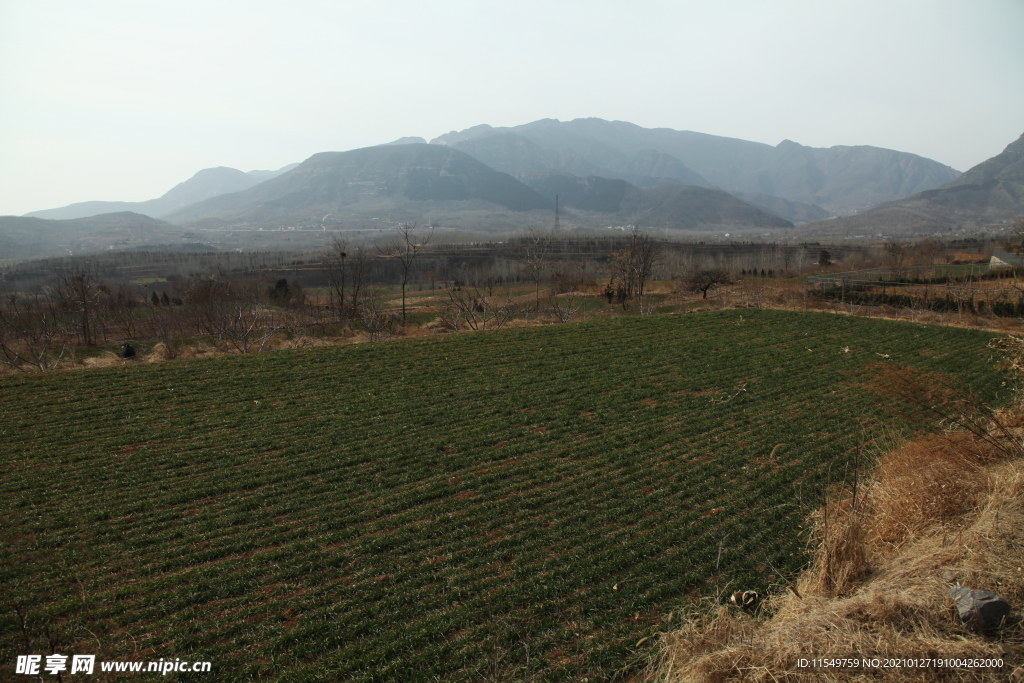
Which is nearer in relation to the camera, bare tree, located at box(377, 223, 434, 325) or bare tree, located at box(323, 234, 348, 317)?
bare tree, located at box(377, 223, 434, 325)

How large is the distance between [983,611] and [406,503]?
7.18 m

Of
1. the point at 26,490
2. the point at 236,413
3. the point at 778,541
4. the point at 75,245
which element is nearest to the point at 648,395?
the point at 778,541

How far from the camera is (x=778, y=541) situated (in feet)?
23.7

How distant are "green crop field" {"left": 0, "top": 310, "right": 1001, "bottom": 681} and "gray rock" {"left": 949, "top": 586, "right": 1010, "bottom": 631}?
6.75ft

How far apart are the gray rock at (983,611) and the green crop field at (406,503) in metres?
2.06

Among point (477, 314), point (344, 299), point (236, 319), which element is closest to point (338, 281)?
point (344, 299)

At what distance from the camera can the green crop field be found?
18.2 ft

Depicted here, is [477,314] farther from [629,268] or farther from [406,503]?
[406,503]

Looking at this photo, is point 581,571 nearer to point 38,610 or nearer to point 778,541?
point 778,541

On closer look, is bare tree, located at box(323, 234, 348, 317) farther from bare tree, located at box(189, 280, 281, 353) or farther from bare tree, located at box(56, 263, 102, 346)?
bare tree, located at box(56, 263, 102, 346)

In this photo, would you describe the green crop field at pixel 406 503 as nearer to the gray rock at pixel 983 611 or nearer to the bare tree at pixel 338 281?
the gray rock at pixel 983 611

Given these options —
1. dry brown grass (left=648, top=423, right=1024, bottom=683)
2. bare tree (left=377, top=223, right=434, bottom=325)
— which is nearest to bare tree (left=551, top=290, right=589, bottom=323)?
bare tree (left=377, top=223, right=434, bottom=325)

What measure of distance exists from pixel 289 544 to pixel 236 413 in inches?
252

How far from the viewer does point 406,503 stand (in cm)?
838
